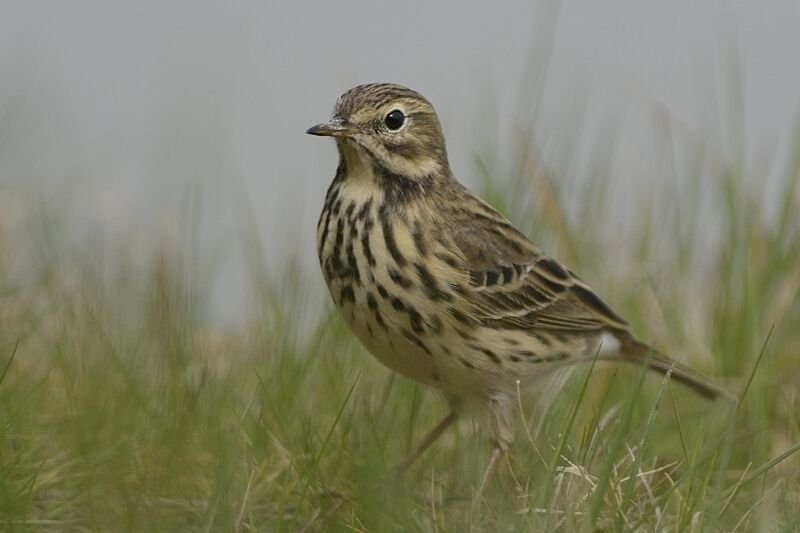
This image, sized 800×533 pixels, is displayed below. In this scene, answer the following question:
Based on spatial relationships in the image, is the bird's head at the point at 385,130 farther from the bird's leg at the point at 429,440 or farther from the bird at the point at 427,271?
the bird's leg at the point at 429,440

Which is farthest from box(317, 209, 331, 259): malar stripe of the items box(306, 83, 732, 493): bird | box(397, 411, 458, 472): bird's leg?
box(397, 411, 458, 472): bird's leg

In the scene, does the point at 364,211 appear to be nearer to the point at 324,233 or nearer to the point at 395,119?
the point at 324,233

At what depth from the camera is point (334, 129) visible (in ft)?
18.8

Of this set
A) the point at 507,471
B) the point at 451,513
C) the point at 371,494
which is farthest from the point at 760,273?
the point at 371,494

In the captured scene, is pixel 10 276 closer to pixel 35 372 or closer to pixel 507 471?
pixel 35 372

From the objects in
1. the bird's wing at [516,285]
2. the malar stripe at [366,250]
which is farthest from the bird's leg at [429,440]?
the malar stripe at [366,250]

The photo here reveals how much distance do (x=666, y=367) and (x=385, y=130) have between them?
164cm

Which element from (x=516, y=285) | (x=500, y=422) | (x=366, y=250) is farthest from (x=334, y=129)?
(x=500, y=422)

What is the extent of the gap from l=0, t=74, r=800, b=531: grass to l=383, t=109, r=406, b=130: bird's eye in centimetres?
94

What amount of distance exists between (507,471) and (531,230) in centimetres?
189

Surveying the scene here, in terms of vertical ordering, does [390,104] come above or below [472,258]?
above

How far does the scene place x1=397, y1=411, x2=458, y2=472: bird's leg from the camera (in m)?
5.35

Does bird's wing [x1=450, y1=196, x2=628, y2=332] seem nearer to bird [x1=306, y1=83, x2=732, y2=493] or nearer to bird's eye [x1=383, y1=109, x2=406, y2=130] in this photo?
bird [x1=306, y1=83, x2=732, y2=493]

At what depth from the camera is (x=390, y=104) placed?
5902mm
